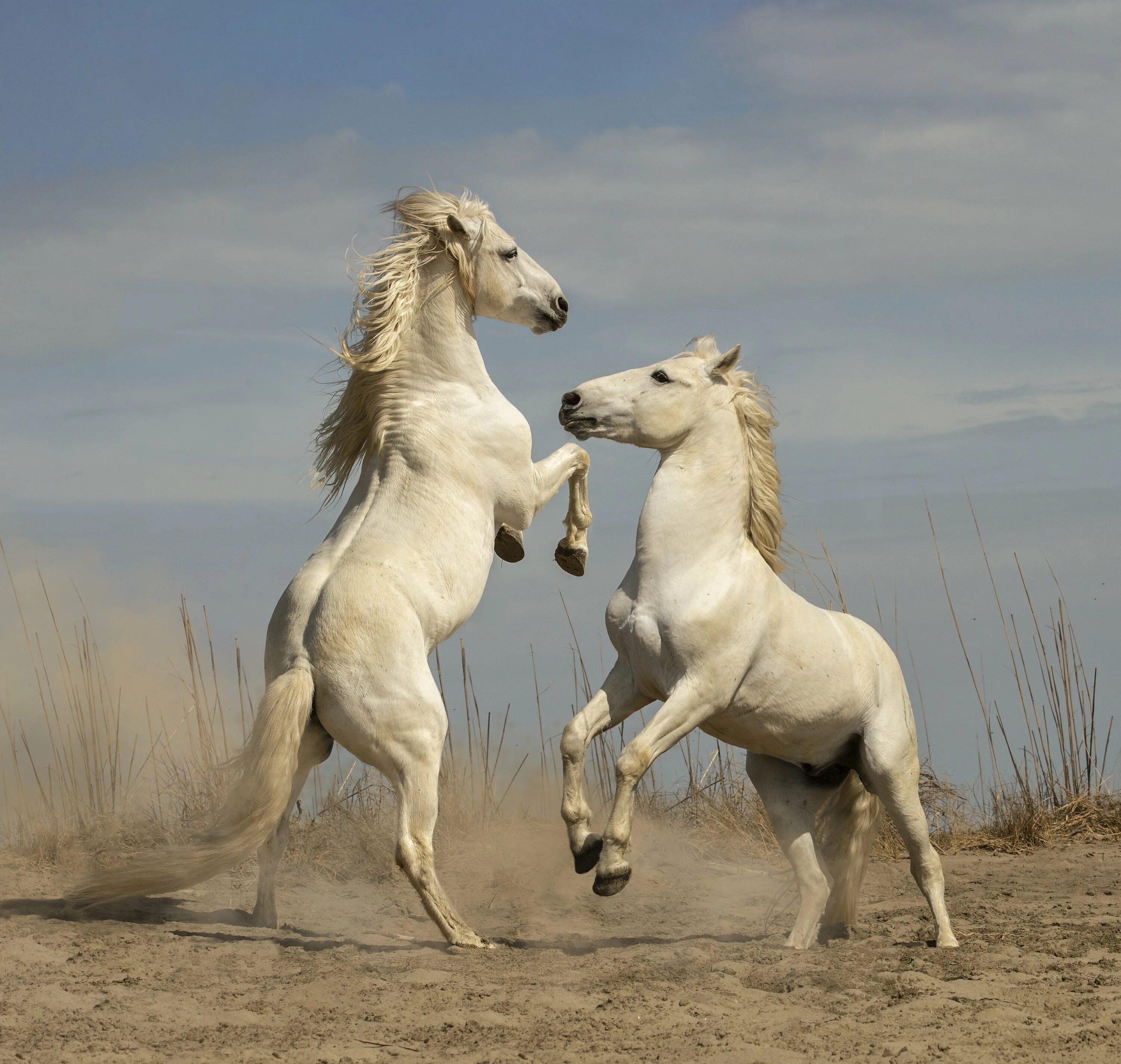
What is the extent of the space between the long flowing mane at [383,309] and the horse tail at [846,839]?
2.58m

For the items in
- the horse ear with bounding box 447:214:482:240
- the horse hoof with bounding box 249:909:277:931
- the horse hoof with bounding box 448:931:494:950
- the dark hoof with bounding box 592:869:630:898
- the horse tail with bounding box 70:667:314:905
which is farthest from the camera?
the horse ear with bounding box 447:214:482:240

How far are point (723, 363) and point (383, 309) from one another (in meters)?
1.55

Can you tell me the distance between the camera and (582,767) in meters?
4.61

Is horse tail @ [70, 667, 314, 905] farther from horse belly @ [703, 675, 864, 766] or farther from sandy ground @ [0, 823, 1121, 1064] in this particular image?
horse belly @ [703, 675, 864, 766]

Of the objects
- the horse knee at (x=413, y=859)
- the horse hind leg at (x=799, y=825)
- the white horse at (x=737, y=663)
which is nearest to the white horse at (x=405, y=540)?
the horse knee at (x=413, y=859)

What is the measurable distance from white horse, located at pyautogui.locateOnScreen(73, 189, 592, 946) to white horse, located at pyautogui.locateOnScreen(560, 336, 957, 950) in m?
0.57

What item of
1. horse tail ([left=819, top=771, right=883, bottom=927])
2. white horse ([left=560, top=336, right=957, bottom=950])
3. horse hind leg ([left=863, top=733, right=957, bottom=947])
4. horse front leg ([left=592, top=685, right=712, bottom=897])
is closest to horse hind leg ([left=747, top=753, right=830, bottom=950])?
white horse ([left=560, top=336, right=957, bottom=950])

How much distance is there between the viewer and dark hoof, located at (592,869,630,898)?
14.6ft

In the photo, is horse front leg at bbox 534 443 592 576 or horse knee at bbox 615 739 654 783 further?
horse front leg at bbox 534 443 592 576

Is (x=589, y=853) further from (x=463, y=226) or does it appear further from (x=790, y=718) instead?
(x=463, y=226)

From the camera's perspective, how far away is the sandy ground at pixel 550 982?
3.63 metres

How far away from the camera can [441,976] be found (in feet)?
14.1

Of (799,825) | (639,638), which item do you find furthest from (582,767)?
(799,825)

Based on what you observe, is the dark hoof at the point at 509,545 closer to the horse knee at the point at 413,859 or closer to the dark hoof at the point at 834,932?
the horse knee at the point at 413,859
